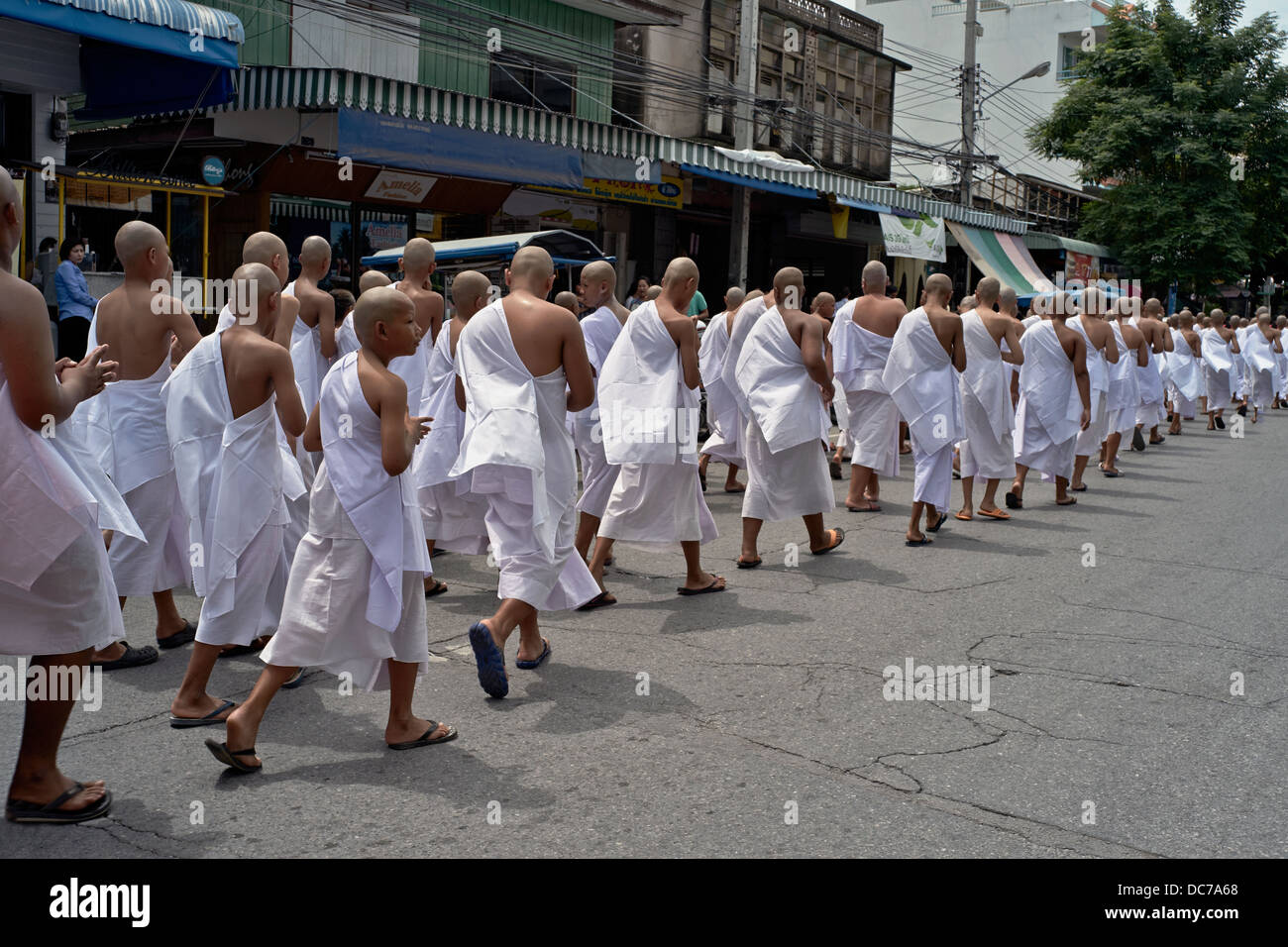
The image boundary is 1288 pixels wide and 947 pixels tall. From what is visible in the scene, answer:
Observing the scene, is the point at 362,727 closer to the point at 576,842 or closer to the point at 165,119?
the point at 576,842

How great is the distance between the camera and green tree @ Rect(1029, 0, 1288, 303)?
108 ft

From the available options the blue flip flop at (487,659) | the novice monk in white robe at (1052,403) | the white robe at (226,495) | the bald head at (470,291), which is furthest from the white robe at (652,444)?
the novice monk in white robe at (1052,403)

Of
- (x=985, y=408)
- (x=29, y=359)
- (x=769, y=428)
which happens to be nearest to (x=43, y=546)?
(x=29, y=359)

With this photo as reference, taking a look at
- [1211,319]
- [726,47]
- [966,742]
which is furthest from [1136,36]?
[966,742]

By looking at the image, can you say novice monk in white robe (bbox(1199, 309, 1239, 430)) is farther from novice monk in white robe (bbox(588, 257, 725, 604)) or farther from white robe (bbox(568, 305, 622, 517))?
novice monk in white robe (bbox(588, 257, 725, 604))

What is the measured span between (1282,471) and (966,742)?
38.0 ft

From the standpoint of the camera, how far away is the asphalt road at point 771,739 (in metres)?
3.91

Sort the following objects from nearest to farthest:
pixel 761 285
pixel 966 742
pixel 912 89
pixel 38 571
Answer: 1. pixel 38 571
2. pixel 966 742
3. pixel 761 285
4. pixel 912 89

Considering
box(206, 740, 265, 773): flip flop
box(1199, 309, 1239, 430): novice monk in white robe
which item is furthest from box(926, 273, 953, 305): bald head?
box(1199, 309, 1239, 430): novice monk in white robe

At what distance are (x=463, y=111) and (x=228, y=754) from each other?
11916 millimetres

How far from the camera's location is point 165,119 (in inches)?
632

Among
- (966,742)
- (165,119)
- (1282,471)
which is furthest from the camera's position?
(165,119)

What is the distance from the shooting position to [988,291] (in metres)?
10.9

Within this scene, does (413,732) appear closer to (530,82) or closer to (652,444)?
(652,444)
